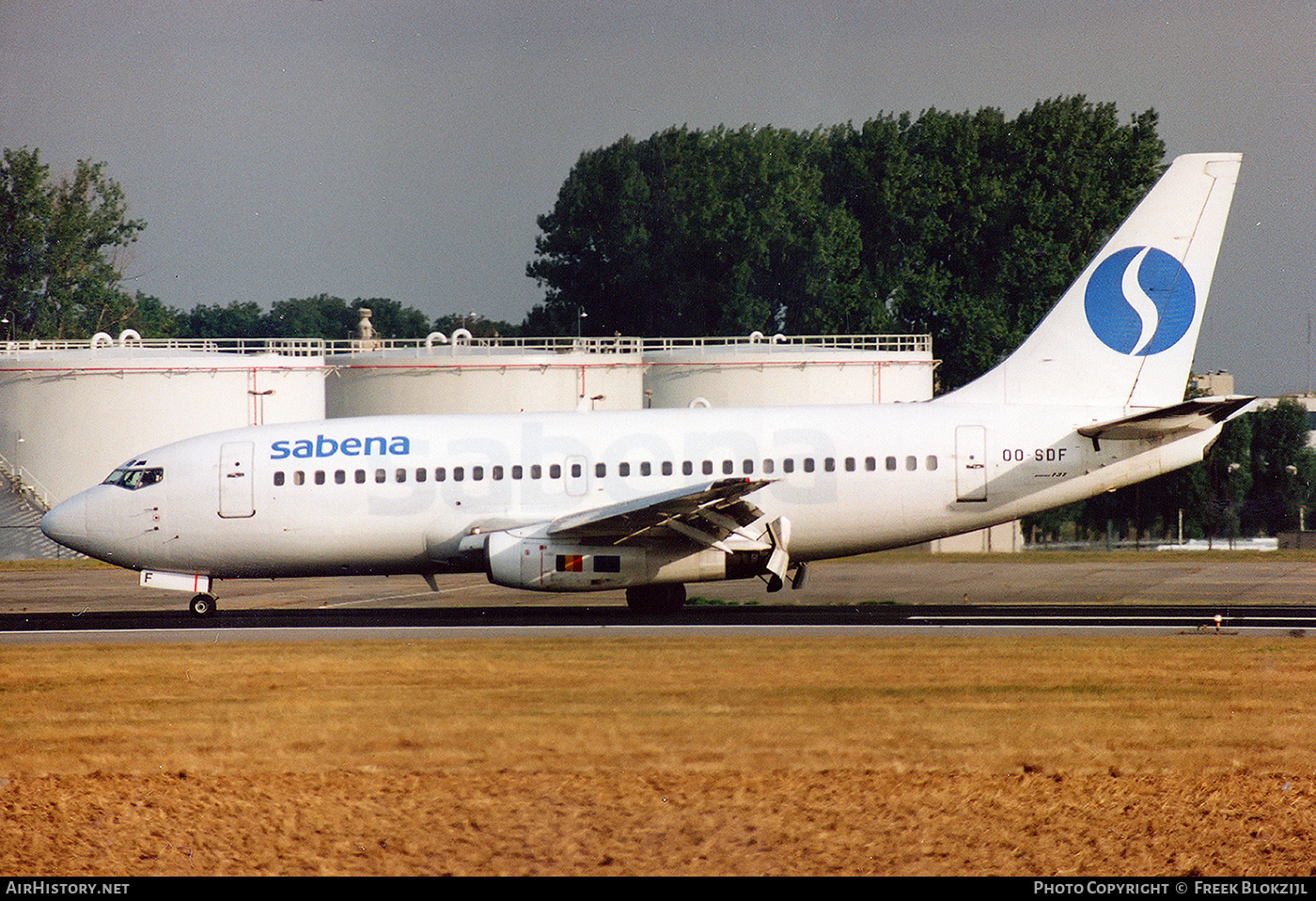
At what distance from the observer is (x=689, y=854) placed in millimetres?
11555

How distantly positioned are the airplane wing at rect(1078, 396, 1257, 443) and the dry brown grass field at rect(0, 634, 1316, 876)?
622 centimetres

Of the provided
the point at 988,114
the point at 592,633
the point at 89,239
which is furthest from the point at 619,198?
the point at 592,633

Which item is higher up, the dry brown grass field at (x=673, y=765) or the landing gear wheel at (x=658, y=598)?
the landing gear wheel at (x=658, y=598)

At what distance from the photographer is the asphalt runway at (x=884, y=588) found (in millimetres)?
30484

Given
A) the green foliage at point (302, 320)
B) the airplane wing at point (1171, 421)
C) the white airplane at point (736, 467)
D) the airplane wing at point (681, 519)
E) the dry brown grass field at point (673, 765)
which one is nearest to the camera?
the dry brown grass field at point (673, 765)

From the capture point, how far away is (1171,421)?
85.5ft

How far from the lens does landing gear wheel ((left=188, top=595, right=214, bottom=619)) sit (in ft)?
91.9

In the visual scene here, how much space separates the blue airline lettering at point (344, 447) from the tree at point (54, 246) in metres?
50.6

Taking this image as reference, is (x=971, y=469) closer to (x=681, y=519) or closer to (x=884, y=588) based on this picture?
(x=681, y=519)

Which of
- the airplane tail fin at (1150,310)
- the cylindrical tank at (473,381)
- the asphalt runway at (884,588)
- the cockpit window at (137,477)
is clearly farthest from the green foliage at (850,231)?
the cockpit window at (137,477)

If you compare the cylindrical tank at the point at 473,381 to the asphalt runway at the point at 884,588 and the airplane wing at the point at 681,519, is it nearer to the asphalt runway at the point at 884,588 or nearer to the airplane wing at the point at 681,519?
the asphalt runway at the point at 884,588

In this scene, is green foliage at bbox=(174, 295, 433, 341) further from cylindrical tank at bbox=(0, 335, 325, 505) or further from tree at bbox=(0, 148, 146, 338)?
cylindrical tank at bbox=(0, 335, 325, 505)

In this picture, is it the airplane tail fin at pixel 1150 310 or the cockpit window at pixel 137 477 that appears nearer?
the airplane tail fin at pixel 1150 310

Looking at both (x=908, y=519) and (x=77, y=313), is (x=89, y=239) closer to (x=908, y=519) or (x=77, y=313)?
(x=77, y=313)
